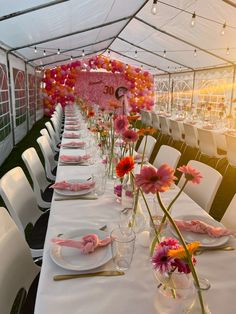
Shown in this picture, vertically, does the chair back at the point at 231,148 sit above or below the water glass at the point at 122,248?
below

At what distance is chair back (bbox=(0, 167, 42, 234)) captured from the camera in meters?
1.84

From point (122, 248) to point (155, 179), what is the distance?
15.9 inches

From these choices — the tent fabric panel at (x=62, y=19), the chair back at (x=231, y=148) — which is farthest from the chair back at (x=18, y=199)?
the tent fabric panel at (x=62, y=19)

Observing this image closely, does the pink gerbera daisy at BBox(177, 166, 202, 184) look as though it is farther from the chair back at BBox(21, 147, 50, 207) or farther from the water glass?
the chair back at BBox(21, 147, 50, 207)

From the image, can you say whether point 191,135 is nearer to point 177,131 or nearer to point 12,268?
point 177,131

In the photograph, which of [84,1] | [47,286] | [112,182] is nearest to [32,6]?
[84,1]

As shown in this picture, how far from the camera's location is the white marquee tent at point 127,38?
17.0 ft

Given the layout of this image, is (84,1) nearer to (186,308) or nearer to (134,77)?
(186,308)

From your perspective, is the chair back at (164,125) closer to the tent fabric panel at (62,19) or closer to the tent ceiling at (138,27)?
the tent ceiling at (138,27)

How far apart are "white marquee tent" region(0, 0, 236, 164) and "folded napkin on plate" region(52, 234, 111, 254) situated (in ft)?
12.0

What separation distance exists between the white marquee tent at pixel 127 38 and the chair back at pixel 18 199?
283 centimetres

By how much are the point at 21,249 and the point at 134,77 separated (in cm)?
1400

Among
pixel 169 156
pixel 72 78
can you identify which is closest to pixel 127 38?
pixel 72 78

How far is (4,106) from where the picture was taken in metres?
6.67
